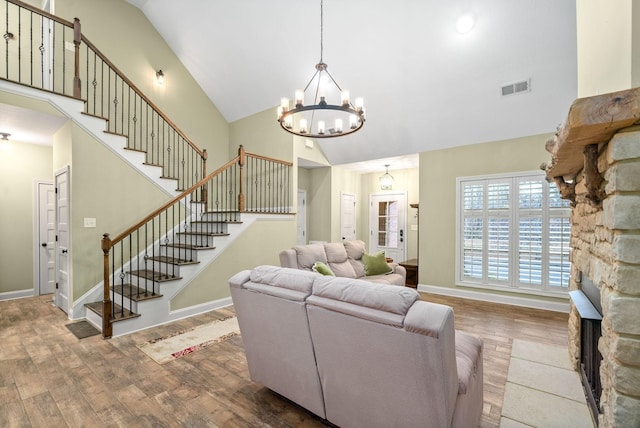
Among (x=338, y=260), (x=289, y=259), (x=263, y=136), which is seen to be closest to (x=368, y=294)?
(x=289, y=259)

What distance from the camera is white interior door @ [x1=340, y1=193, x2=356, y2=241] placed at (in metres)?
7.41

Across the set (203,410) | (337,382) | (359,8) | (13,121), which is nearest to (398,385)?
(337,382)

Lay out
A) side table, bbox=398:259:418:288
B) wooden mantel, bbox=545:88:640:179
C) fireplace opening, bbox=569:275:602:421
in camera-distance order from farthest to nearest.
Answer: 1. side table, bbox=398:259:418:288
2. fireplace opening, bbox=569:275:602:421
3. wooden mantel, bbox=545:88:640:179

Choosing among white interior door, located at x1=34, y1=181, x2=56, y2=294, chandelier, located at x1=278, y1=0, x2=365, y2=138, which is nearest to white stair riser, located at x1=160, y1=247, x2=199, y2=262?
white interior door, located at x1=34, y1=181, x2=56, y2=294

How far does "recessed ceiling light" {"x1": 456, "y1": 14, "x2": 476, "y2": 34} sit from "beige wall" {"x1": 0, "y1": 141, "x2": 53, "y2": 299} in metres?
6.78

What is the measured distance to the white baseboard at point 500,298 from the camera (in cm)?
446

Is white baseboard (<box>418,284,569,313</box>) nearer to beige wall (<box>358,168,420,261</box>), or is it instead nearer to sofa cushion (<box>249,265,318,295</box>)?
beige wall (<box>358,168,420,261</box>)

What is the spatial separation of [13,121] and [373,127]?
5.28m

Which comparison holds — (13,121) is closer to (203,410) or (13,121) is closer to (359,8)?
(203,410)

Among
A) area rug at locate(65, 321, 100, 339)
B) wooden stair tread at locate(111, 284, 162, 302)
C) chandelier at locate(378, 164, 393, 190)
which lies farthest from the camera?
chandelier at locate(378, 164, 393, 190)

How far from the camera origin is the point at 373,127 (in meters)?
5.57

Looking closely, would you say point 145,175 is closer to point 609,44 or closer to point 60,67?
point 60,67

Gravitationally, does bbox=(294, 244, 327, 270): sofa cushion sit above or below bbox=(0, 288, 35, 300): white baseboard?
above

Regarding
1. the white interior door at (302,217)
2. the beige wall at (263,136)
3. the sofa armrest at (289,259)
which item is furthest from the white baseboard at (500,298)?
the beige wall at (263,136)
